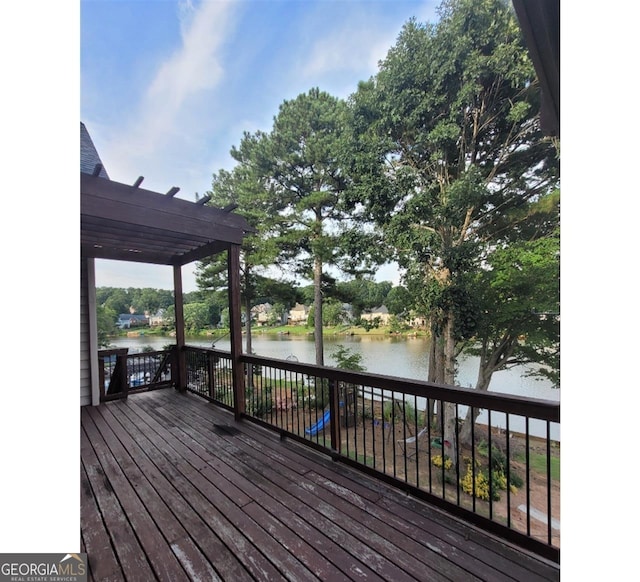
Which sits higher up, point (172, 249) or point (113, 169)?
point (113, 169)

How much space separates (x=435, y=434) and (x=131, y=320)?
8.27 meters

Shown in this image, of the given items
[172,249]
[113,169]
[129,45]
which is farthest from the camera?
[113,169]

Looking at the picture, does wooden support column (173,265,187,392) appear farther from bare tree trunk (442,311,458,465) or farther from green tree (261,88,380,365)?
bare tree trunk (442,311,458,465)

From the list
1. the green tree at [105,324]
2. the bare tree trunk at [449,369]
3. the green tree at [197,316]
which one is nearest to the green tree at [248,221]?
the green tree at [197,316]

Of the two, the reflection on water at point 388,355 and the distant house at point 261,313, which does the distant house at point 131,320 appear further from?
the distant house at point 261,313

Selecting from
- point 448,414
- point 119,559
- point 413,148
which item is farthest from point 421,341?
point 119,559

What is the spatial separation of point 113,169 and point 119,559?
8424 mm

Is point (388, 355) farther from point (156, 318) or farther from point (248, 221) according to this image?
point (156, 318)

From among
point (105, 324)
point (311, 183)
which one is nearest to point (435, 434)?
point (105, 324)
